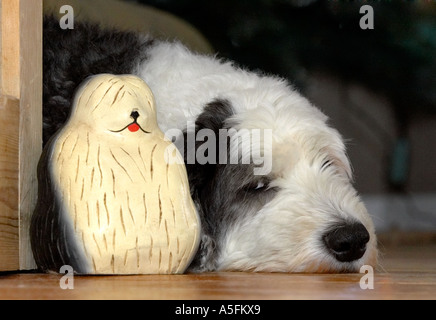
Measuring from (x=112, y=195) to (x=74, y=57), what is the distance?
848mm

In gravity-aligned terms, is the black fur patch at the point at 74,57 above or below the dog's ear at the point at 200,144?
above

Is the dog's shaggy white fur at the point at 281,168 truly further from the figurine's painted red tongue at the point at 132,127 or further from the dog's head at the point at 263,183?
the figurine's painted red tongue at the point at 132,127

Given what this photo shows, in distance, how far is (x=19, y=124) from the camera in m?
2.28

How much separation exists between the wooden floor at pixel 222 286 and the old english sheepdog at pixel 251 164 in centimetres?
13

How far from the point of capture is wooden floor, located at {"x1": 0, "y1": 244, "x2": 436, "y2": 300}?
1.64 m

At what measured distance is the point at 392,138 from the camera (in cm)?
538

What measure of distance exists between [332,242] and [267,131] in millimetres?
420

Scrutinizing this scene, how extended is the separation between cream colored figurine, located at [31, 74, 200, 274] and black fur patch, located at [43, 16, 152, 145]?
0.42 m

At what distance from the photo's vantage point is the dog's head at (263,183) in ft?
7.61

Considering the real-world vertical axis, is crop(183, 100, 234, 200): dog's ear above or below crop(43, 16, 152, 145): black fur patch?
below
